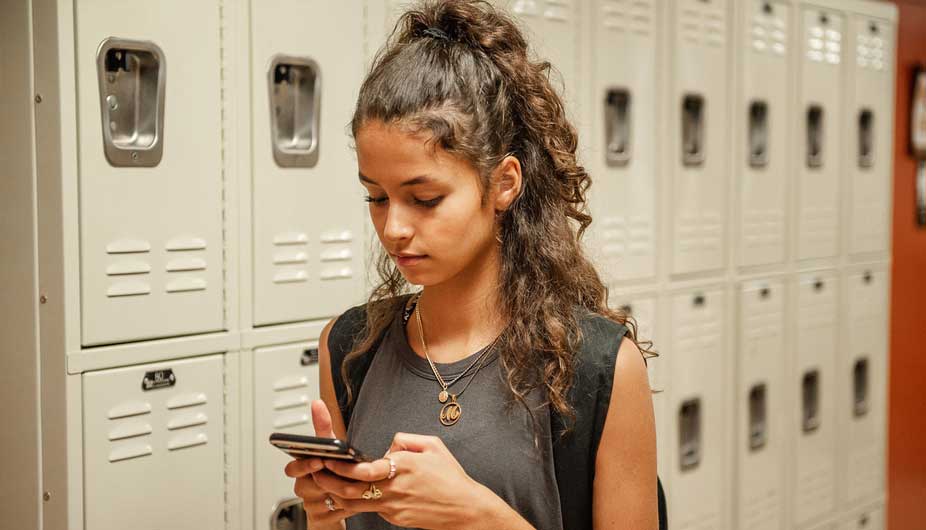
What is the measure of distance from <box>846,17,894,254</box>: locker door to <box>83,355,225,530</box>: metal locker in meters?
2.90

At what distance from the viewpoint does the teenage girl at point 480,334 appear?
1414mm

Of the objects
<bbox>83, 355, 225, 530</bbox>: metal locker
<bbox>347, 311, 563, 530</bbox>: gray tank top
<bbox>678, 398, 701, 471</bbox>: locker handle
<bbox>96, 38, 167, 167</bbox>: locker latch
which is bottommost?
<bbox>678, 398, 701, 471</bbox>: locker handle

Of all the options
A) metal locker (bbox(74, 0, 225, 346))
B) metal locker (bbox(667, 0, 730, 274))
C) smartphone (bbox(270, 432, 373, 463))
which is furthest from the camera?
metal locker (bbox(667, 0, 730, 274))

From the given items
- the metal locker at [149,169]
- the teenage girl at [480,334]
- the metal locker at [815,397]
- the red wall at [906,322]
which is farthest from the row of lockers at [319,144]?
the red wall at [906,322]

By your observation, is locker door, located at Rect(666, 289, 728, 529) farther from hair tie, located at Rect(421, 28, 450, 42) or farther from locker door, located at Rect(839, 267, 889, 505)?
hair tie, located at Rect(421, 28, 450, 42)

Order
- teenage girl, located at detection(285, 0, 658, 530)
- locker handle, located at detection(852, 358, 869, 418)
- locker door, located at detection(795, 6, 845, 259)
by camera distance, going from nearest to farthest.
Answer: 1. teenage girl, located at detection(285, 0, 658, 530)
2. locker door, located at detection(795, 6, 845, 259)
3. locker handle, located at detection(852, 358, 869, 418)

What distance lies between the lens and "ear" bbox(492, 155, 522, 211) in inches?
60.2

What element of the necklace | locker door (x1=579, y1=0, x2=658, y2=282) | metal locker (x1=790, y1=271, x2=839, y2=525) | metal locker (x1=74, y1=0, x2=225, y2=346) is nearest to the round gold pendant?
the necklace

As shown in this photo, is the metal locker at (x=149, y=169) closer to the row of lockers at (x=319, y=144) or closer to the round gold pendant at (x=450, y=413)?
the row of lockers at (x=319, y=144)

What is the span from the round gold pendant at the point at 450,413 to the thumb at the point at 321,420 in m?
0.19

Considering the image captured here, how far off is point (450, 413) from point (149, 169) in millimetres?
991

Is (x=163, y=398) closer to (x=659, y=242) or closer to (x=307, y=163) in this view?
(x=307, y=163)

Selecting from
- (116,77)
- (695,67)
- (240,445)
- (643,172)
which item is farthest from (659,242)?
(116,77)

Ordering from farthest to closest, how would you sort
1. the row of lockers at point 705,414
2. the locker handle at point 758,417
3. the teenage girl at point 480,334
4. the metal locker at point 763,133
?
the locker handle at point 758,417, the metal locker at point 763,133, the row of lockers at point 705,414, the teenage girl at point 480,334
